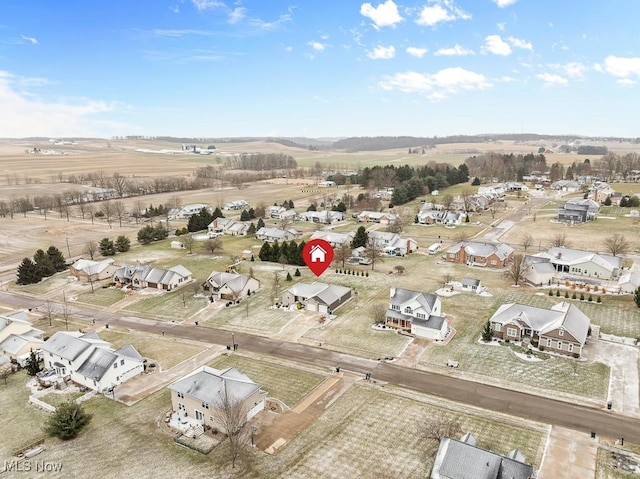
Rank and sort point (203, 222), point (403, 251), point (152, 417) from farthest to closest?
point (203, 222) → point (403, 251) → point (152, 417)

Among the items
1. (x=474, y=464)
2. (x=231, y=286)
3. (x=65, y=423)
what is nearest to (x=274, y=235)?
(x=231, y=286)

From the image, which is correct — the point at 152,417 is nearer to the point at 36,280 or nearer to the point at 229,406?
the point at 229,406

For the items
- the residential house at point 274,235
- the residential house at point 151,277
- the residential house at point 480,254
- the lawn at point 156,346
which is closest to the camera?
the lawn at point 156,346

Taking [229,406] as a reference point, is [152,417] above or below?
below

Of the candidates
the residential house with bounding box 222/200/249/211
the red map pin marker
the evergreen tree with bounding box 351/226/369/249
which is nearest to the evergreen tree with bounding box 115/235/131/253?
the red map pin marker

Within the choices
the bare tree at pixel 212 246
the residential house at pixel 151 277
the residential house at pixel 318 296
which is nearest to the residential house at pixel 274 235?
the bare tree at pixel 212 246

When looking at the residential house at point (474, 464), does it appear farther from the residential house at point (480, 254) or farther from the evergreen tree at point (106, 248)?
the evergreen tree at point (106, 248)

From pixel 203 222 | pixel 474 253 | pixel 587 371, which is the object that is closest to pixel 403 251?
pixel 474 253

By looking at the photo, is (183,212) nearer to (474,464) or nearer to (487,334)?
(487,334)
